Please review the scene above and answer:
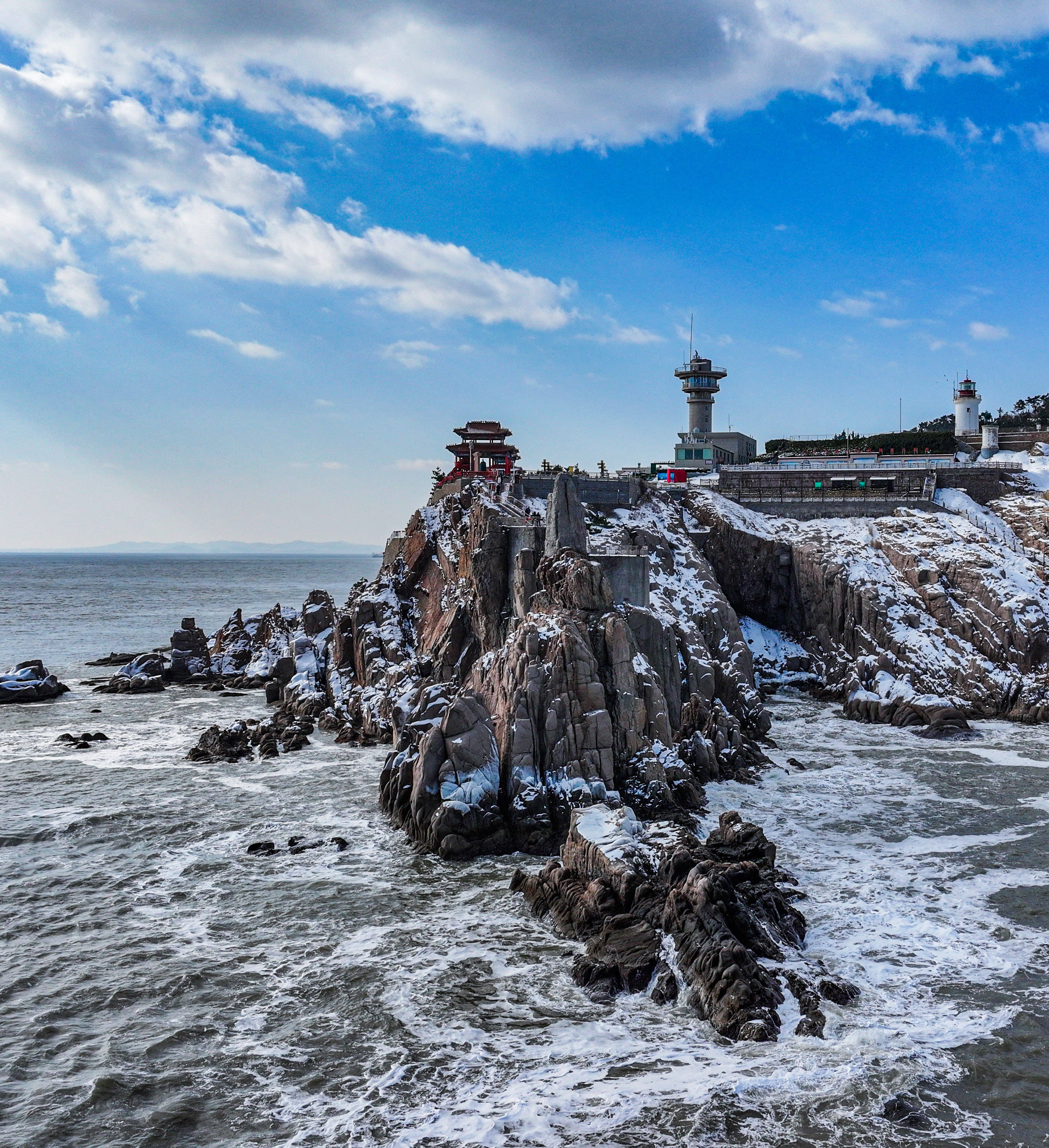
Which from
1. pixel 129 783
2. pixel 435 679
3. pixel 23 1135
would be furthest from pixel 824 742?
pixel 23 1135

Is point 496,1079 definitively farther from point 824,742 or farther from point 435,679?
point 824,742

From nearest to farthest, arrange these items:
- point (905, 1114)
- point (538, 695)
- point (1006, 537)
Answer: point (905, 1114)
point (538, 695)
point (1006, 537)

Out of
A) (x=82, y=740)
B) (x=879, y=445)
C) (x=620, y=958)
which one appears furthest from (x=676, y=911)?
(x=879, y=445)

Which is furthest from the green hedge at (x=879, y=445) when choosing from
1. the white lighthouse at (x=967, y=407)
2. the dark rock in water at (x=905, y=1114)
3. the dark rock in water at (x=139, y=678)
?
the dark rock in water at (x=905, y=1114)

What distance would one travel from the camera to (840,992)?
23.1m

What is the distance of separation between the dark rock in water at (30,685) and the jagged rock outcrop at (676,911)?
50272 mm

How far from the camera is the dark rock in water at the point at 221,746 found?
1871 inches

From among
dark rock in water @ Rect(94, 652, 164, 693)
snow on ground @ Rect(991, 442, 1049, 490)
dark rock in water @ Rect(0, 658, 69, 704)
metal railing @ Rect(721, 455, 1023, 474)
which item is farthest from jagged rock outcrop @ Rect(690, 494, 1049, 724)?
dark rock in water @ Rect(0, 658, 69, 704)

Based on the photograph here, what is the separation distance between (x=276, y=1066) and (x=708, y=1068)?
10.0 metres

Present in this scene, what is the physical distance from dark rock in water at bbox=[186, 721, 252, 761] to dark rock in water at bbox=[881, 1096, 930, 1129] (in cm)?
3670

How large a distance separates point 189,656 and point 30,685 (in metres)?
12.9

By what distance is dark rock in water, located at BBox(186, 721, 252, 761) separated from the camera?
47.5 m

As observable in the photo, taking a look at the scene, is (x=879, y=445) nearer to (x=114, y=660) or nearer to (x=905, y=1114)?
(x=114, y=660)

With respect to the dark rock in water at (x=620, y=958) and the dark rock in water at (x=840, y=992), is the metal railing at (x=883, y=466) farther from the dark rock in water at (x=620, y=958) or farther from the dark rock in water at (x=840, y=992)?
the dark rock in water at (x=840, y=992)
